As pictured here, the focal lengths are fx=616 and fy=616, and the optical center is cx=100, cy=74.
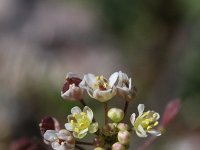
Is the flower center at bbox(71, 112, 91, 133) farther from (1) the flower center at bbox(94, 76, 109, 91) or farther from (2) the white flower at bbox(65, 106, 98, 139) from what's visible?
(1) the flower center at bbox(94, 76, 109, 91)

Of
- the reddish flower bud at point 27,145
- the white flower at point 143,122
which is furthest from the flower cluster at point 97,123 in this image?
the reddish flower bud at point 27,145

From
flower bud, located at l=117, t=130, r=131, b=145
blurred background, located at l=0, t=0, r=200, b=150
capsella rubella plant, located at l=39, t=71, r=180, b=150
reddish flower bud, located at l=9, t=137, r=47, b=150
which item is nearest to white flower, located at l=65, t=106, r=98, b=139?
capsella rubella plant, located at l=39, t=71, r=180, b=150

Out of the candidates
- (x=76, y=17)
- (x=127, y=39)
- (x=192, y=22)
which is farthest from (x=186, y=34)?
(x=76, y=17)

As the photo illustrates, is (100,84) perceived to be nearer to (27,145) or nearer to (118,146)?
(118,146)

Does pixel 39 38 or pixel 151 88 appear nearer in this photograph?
pixel 151 88

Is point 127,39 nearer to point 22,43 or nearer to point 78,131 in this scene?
point 22,43

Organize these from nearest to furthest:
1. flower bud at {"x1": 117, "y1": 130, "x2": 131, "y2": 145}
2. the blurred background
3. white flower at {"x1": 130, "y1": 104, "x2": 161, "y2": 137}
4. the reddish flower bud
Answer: flower bud at {"x1": 117, "y1": 130, "x2": 131, "y2": 145}
white flower at {"x1": 130, "y1": 104, "x2": 161, "y2": 137}
the reddish flower bud
the blurred background

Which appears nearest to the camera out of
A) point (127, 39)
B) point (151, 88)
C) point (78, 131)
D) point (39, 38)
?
point (78, 131)
